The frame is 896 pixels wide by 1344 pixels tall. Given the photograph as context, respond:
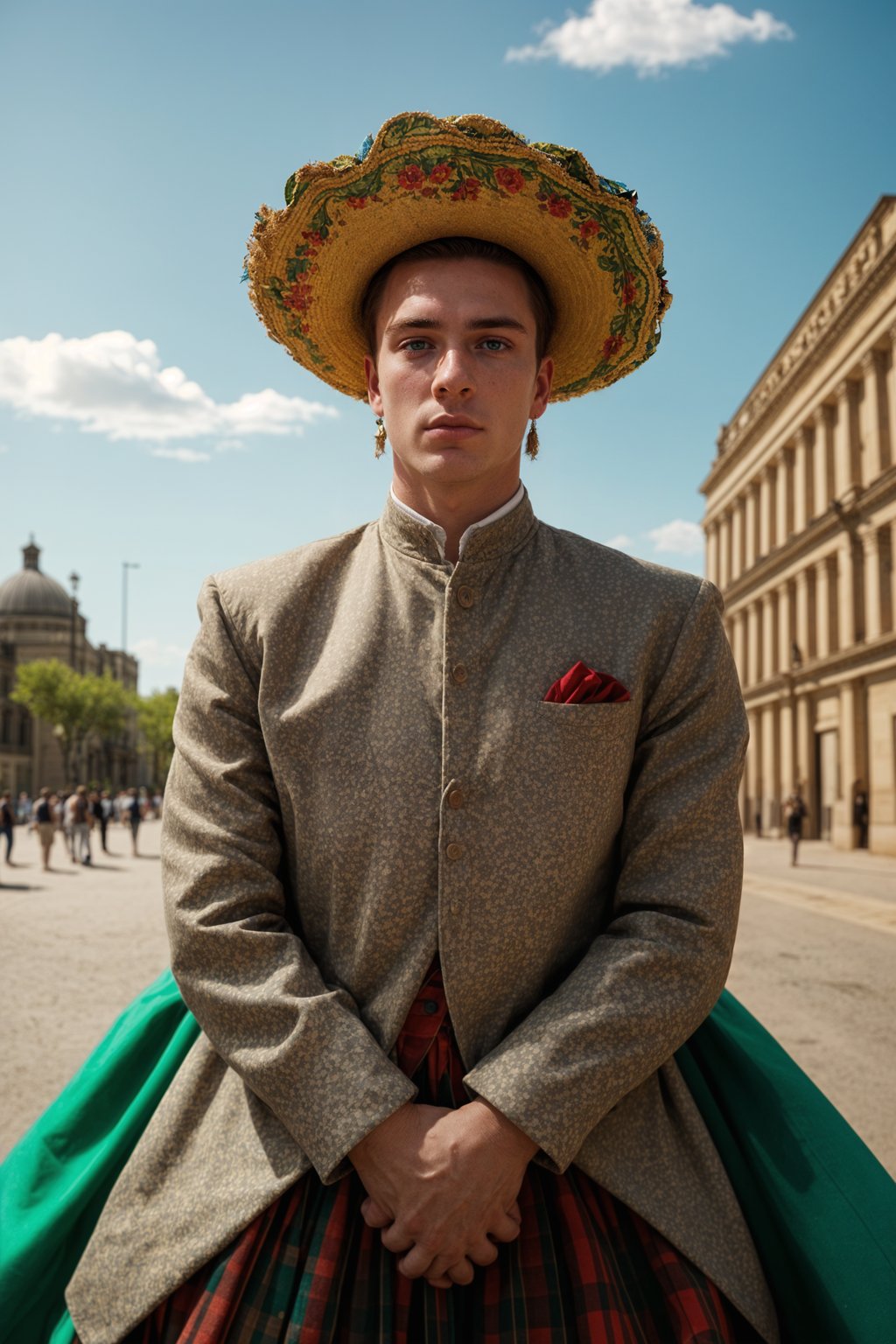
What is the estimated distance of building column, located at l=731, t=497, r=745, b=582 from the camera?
53375 millimetres

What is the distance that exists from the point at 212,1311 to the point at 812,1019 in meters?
6.18

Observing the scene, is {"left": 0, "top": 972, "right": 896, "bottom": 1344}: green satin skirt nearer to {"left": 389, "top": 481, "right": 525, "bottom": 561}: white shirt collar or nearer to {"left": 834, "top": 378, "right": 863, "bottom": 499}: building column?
{"left": 389, "top": 481, "right": 525, "bottom": 561}: white shirt collar

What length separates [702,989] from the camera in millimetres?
1869

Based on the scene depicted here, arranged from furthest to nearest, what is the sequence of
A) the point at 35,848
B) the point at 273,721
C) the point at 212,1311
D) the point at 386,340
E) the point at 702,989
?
the point at 35,848
the point at 386,340
the point at 273,721
the point at 702,989
the point at 212,1311

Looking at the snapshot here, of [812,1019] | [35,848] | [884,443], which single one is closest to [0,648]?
[35,848]

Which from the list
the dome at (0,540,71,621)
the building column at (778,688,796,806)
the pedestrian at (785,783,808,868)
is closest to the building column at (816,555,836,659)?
the building column at (778,688,796,806)

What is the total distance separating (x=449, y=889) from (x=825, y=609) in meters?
40.1

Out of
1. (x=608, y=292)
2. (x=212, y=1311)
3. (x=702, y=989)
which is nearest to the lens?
(x=212, y=1311)

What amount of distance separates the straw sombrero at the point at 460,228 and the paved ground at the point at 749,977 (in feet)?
11.9

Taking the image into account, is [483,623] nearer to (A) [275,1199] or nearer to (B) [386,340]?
(B) [386,340]

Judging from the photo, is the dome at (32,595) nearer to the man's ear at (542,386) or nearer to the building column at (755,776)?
the building column at (755,776)

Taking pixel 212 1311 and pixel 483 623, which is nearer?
pixel 212 1311

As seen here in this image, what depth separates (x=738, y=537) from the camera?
53.8 meters

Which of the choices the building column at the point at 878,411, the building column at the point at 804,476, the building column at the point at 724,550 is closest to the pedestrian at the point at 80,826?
the building column at the point at 878,411
